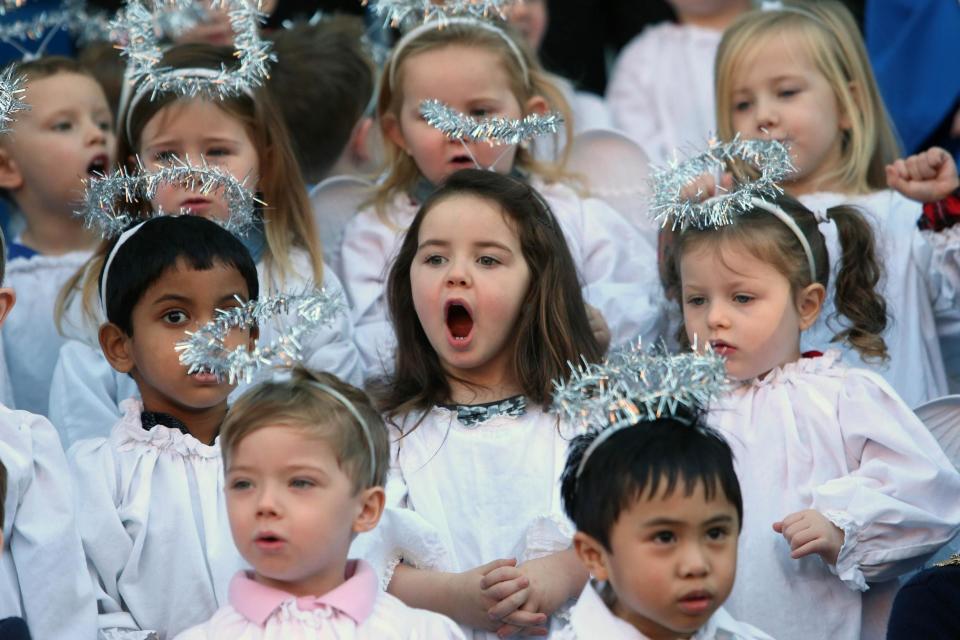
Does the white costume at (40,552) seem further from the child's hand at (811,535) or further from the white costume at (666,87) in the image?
the white costume at (666,87)

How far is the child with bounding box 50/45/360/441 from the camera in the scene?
165 inches

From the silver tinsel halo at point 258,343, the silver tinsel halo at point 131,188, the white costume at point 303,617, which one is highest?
the silver tinsel halo at point 131,188

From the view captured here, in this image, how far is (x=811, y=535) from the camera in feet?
11.3

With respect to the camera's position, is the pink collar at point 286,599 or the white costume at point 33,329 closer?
the pink collar at point 286,599

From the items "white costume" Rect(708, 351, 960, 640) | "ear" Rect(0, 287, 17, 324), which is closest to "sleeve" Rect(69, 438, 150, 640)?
"ear" Rect(0, 287, 17, 324)

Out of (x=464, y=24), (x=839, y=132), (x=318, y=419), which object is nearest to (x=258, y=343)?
(x=318, y=419)

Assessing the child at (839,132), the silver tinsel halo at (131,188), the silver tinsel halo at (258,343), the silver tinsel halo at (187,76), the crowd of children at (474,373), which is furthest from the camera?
the child at (839,132)

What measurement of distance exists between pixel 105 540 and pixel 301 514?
684mm

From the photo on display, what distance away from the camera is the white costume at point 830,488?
11.5 feet

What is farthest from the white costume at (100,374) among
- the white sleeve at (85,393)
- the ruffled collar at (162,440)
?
the ruffled collar at (162,440)

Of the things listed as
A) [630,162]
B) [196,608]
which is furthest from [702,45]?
[196,608]

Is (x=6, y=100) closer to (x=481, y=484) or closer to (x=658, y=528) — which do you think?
(x=481, y=484)

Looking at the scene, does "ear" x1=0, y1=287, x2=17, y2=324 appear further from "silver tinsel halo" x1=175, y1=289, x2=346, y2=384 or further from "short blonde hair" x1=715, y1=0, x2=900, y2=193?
"short blonde hair" x1=715, y1=0, x2=900, y2=193

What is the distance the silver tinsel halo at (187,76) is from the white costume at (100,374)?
509 mm
